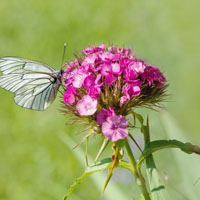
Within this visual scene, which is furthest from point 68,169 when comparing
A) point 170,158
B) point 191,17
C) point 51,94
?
point 191,17

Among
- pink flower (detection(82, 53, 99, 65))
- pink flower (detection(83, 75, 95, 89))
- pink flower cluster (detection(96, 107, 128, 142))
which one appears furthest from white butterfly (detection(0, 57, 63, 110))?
pink flower cluster (detection(96, 107, 128, 142))

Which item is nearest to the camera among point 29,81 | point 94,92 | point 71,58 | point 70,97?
point 94,92

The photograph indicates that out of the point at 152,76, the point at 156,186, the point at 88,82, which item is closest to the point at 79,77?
the point at 88,82

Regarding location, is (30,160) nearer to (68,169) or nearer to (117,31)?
(68,169)

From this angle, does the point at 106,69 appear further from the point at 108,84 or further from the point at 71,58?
the point at 71,58

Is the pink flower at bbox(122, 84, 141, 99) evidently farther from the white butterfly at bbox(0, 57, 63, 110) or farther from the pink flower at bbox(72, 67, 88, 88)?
the white butterfly at bbox(0, 57, 63, 110)

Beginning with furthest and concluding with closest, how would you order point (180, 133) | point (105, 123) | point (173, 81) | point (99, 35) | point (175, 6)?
point (175, 6), point (99, 35), point (173, 81), point (180, 133), point (105, 123)

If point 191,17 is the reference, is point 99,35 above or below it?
below
